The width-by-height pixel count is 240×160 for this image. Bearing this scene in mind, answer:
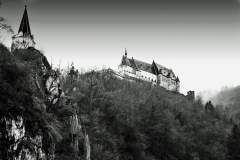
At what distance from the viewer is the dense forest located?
645 inches

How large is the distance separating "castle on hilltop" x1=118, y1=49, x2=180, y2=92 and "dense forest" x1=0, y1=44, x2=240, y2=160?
22483 millimetres

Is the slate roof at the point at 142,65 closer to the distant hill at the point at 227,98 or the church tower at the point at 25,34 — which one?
the church tower at the point at 25,34

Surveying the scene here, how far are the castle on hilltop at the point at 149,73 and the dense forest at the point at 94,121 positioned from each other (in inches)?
885

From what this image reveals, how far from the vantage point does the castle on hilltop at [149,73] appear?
95.4 m

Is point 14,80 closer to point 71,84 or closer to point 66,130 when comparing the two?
point 66,130

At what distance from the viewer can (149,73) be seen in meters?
107

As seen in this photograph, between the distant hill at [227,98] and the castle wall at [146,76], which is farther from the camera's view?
the distant hill at [227,98]

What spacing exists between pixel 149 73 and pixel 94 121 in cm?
7445

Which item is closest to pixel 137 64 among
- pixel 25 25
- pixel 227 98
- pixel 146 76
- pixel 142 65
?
pixel 142 65

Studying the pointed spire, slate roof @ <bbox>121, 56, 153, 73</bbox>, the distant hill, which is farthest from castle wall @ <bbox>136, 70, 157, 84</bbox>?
the distant hill

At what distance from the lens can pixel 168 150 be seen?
50719 millimetres

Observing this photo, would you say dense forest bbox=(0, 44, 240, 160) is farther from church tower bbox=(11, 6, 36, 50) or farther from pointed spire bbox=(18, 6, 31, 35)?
pointed spire bbox=(18, 6, 31, 35)

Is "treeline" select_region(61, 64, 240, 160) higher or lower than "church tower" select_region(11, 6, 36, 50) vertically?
lower

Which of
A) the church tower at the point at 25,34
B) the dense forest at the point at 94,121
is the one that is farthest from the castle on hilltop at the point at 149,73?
the church tower at the point at 25,34
